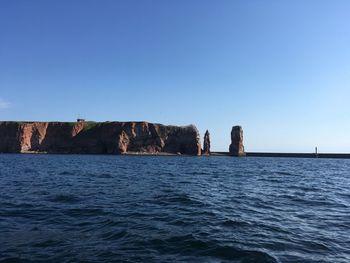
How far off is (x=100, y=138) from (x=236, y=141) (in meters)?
62.3

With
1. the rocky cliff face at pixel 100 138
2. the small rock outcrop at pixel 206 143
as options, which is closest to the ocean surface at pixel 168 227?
the rocky cliff face at pixel 100 138

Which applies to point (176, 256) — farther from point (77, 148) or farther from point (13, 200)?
point (77, 148)

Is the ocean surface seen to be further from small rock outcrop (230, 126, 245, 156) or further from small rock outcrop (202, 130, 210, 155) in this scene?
small rock outcrop (202, 130, 210, 155)

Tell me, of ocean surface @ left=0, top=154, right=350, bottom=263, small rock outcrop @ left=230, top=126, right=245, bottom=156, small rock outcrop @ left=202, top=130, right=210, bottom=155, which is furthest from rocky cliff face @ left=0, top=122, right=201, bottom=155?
ocean surface @ left=0, top=154, right=350, bottom=263

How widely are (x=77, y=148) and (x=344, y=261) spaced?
5965 inches

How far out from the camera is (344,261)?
9719 mm

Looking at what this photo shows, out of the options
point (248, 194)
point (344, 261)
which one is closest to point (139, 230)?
point (344, 261)

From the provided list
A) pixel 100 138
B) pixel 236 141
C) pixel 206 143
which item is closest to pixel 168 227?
pixel 100 138

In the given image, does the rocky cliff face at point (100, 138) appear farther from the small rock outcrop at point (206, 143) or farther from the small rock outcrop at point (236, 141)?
the small rock outcrop at point (236, 141)

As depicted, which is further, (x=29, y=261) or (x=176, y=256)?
(x=176, y=256)

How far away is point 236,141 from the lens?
163 m

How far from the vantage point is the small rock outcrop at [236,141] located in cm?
16238

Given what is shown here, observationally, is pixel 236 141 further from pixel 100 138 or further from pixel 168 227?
pixel 168 227

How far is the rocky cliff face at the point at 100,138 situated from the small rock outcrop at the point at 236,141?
702 inches
